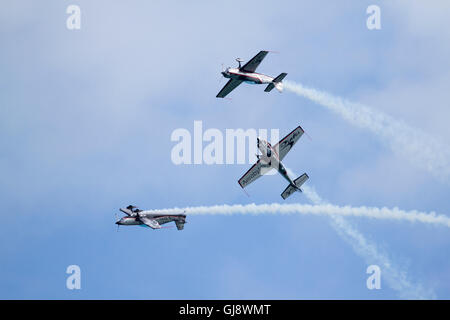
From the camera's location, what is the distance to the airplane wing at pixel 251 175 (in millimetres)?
87375

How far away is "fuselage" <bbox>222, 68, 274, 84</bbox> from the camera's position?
87019 mm

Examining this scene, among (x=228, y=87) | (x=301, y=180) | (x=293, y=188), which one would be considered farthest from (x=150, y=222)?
(x=228, y=87)

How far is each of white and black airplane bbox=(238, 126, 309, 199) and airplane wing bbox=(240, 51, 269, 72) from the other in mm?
8175

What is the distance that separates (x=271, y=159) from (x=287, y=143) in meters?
2.76

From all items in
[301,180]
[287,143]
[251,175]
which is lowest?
[301,180]

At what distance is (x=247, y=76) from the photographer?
286 feet

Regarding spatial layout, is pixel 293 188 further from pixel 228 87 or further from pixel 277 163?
pixel 228 87

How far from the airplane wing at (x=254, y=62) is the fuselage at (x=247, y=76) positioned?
0.44 m

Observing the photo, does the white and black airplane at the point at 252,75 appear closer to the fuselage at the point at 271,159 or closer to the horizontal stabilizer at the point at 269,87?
the horizontal stabilizer at the point at 269,87

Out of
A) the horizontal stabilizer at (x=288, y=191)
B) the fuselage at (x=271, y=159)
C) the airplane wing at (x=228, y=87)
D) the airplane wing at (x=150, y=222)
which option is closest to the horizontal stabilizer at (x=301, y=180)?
the fuselage at (x=271, y=159)

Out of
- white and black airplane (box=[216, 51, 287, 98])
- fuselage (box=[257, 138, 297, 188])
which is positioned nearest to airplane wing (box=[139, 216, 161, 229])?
fuselage (box=[257, 138, 297, 188])
